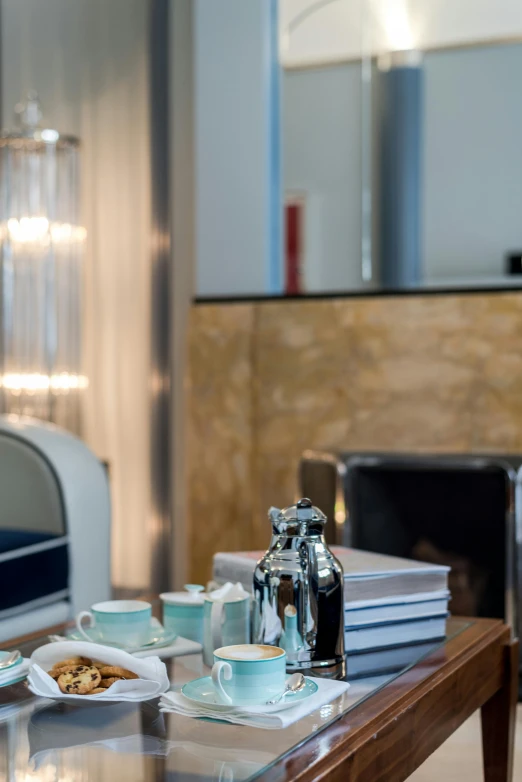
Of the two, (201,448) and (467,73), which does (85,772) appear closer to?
(201,448)

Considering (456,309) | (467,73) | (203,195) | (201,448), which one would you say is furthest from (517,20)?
(201,448)

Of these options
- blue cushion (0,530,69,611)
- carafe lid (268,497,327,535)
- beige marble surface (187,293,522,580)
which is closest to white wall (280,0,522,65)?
beige marble surface (187,293,522,580)

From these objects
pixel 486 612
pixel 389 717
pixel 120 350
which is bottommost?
pixel 486 612

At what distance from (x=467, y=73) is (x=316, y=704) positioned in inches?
94.8

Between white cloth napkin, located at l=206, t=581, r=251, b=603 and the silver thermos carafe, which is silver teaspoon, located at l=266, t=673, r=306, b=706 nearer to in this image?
the silver thermos carafe

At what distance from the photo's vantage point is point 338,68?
3.17m

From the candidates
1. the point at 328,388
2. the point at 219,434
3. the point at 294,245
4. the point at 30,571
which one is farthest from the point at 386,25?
the point at 30,571

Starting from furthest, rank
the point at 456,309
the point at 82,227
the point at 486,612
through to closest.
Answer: the point at 82,227
the point at 456,309
the point at 486,612

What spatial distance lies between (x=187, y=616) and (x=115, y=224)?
243 cm

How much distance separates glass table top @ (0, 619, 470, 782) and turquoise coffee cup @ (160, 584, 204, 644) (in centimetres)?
34

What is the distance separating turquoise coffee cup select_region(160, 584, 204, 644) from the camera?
1.53 m

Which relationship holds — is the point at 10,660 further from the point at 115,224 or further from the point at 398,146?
the point at 115,224

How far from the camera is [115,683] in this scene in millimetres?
1179

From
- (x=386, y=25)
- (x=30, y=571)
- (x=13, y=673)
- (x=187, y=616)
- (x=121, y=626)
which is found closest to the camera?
(x=13, y=673)
